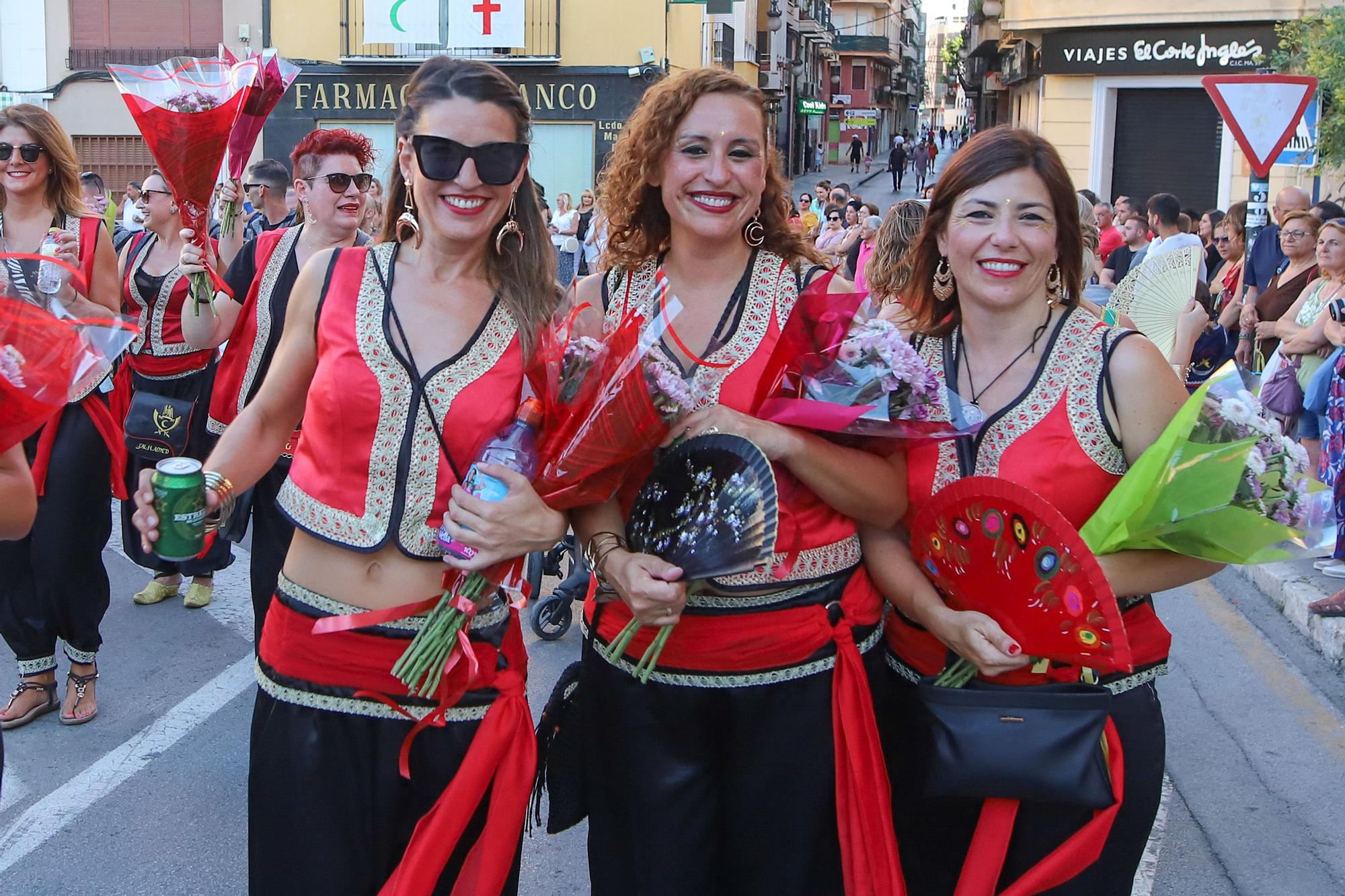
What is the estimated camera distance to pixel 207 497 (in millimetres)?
2594

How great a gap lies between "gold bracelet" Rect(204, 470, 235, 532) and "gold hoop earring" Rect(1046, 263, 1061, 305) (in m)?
1.78

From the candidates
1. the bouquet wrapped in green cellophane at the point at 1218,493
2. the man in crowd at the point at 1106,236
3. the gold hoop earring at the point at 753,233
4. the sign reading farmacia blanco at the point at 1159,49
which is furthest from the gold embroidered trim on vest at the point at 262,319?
the sign reading farmacia blanco at the point at 1159,49

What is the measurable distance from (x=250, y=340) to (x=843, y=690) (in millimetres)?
2349

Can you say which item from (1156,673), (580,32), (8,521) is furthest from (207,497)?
(580,32)

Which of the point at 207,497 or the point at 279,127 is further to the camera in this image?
the point at 279,127

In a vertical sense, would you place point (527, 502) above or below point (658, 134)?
below

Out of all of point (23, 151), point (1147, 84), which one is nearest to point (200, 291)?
point (23, 151)

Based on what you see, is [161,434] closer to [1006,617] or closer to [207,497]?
[207,497]

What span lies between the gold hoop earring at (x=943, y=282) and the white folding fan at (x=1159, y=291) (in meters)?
2.46

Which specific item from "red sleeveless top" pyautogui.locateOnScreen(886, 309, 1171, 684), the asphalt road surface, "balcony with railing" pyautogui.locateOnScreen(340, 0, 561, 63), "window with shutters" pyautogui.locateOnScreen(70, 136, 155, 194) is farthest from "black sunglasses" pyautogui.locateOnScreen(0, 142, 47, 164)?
"window with shutters" pyautogui.locateOnScreen(70, 136, 155, 194)

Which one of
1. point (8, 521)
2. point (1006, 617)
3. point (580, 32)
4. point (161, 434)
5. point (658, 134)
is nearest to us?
point (8, 521)

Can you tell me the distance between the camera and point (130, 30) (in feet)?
83.4

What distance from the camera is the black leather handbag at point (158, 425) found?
16.7ft

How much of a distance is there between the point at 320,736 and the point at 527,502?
25.8 inches
